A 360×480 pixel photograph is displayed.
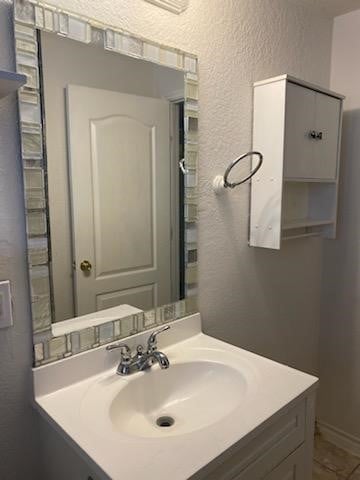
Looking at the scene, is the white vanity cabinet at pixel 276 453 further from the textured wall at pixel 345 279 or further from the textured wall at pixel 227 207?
the textured wall at pixel 345 279

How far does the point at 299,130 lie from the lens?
1491 mm

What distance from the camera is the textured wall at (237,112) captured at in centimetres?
125

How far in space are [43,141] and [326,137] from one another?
1254 mm

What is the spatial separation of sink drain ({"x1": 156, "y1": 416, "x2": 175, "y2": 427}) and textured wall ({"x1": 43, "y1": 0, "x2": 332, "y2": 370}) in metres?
0.44

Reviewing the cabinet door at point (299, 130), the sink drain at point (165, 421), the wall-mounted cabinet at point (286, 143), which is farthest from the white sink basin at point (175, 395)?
the cabinet door at point (299, 130)

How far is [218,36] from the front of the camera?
1342 mm

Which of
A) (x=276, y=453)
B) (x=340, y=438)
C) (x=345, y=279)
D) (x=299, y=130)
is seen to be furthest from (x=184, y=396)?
(x=340, y=438)

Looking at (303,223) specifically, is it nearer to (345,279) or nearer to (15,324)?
(345,279)

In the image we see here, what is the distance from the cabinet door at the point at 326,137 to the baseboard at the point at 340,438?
144 cm

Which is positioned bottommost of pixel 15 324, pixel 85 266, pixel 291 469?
pixel 291 469

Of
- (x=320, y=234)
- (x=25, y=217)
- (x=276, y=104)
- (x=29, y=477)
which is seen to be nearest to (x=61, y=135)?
(x=25, y=217)

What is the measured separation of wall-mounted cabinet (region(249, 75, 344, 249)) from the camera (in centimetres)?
142

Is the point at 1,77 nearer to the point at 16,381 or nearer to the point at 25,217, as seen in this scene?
the point at 25,217

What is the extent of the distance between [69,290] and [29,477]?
1.79ft
